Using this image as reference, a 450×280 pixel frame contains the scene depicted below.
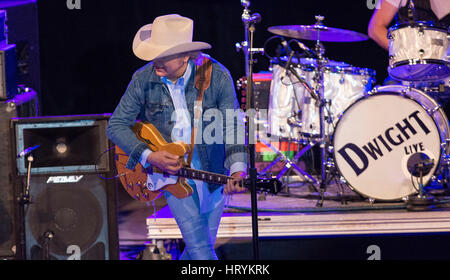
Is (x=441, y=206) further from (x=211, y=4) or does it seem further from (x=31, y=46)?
(x=31, y=46)

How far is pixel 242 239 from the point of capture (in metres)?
4.81

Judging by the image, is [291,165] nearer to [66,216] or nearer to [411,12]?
[411,12]

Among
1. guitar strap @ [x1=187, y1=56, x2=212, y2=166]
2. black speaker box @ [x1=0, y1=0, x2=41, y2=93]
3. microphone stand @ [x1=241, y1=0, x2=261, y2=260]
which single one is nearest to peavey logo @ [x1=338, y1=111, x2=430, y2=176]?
microphone stand @ [x1=241, y1=0, x2=261, y2=260]

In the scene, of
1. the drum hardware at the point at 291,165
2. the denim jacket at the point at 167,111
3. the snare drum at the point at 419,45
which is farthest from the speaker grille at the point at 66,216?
the snare drum at the point at 419,45

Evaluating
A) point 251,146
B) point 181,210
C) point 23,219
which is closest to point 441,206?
point 251,146

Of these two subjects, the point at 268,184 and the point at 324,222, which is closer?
the point at 268,184

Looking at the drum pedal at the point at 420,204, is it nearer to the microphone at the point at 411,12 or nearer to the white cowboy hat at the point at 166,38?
the microphone at the point at 411,12

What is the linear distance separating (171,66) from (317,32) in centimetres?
225

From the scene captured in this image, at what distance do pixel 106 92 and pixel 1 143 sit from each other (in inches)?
92.6

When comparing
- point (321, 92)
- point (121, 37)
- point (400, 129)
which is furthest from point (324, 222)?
point (121, 37)

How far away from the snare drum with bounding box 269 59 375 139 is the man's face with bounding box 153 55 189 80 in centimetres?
229

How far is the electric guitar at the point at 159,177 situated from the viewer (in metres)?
3.45

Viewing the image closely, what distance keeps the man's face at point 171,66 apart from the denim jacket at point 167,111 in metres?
0.09

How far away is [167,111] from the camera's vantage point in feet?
11.9
